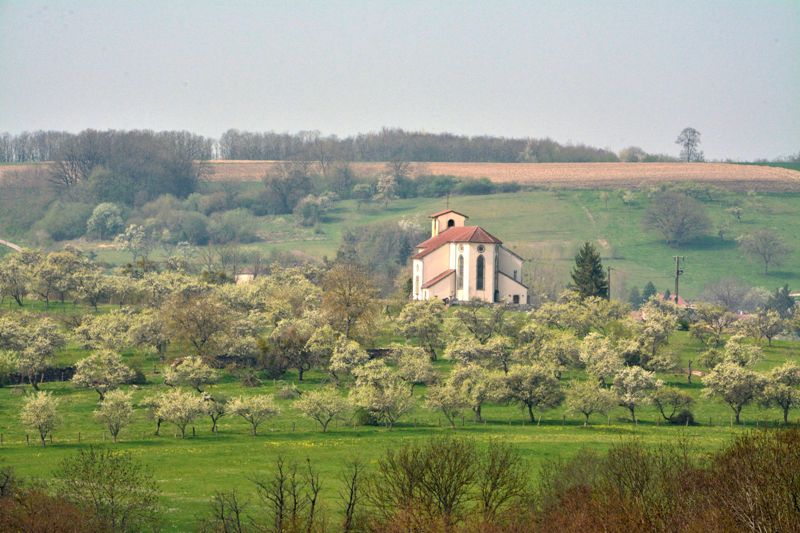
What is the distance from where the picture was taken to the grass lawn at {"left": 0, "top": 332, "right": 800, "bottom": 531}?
178 ft

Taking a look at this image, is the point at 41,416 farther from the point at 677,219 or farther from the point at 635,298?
the point at 677,219

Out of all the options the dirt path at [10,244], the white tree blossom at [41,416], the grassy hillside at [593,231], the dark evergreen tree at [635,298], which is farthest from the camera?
the dirt path at [10,244]

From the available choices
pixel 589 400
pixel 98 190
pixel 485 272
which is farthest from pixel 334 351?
pixel 98 190

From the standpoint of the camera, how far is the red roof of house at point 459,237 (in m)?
115

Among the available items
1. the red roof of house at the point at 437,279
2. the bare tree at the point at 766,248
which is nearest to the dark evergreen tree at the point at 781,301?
the bare tree at the point at 766,248

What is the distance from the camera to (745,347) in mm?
82188

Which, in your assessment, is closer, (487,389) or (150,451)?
(150,451)

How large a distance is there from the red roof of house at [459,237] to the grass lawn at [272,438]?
125 ft

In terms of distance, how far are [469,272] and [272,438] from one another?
52132 mm

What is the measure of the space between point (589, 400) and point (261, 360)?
23.0m

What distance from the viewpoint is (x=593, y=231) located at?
538 feet

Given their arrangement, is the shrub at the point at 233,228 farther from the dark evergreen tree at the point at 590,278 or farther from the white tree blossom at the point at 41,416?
the white tree blossom at the point at 41,416

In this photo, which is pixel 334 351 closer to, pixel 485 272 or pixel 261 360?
pixel 261 360

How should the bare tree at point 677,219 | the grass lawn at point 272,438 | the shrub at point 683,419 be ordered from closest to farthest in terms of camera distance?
the grass lawn at point 272,438 < the shrub at point 683,419 < the bare tree at point 677,219
